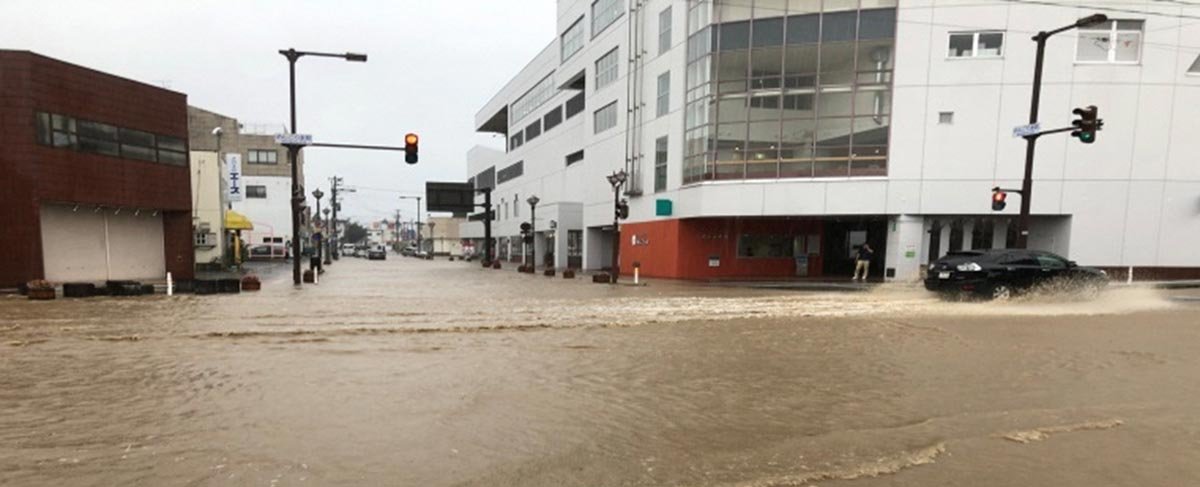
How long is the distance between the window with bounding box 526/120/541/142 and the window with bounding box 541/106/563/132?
1223mm

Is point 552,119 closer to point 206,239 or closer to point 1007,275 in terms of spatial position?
point 206,239

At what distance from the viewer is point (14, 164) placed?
57.8 feet

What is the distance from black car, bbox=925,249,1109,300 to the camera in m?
15.2

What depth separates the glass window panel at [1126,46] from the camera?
22.2m

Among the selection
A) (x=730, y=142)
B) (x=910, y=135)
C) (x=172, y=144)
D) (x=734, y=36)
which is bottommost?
(x=172, y=144)

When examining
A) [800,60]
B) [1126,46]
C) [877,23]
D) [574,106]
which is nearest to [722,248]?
[800,60]

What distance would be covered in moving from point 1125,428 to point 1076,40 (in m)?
23.0

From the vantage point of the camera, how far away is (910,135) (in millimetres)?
22938

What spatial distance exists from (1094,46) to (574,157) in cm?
2859

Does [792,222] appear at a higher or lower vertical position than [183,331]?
higher

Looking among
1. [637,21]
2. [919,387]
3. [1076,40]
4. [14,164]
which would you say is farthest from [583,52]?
[919,387]

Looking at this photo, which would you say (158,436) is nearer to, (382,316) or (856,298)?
(382,316)

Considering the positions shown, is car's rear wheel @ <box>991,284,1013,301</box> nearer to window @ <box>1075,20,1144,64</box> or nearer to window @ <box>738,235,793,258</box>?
window @ <box>738,235,793,258</box>

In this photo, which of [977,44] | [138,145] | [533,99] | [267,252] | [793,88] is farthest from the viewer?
[533,99]
